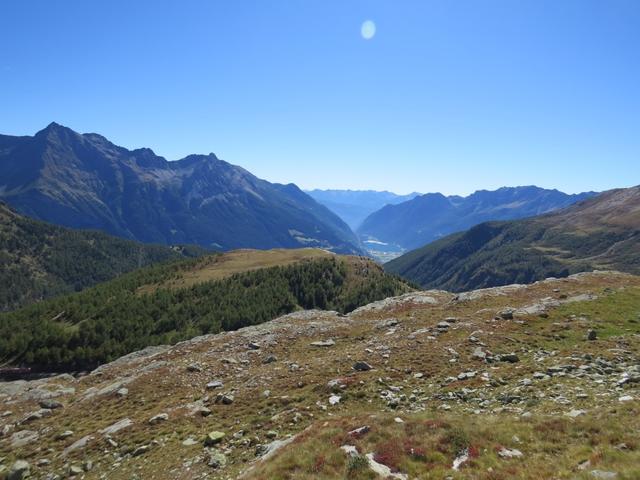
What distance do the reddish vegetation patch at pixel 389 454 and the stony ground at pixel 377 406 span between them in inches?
2.3

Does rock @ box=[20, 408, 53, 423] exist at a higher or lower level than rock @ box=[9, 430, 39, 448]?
lower

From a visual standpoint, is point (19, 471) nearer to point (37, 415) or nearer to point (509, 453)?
point (37, 415)

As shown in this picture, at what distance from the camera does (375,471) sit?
1370cm

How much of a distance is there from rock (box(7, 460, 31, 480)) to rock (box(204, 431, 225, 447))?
9577mm

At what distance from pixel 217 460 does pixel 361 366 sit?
1143 centimetres

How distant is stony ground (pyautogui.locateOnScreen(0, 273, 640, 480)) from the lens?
14.1m

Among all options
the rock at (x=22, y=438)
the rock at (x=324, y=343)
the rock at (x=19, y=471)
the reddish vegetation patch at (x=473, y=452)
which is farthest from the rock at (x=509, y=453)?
the rock at (x=22, y=438)

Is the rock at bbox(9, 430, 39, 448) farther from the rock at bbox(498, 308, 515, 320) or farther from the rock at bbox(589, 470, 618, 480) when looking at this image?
the rock at bbox(498, 308, 515, 320)

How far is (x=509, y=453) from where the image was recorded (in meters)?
13.7

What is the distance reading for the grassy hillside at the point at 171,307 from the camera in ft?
310

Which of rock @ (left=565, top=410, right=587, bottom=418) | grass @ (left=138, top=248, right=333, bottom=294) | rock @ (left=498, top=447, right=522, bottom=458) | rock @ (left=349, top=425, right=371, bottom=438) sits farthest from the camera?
grass @ (left=138, top=248, right=333, bottom=294)

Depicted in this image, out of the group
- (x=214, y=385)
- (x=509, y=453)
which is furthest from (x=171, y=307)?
(x=509, y=453)

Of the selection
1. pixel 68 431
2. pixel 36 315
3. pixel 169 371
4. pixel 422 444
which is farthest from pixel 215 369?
pixel 36 315

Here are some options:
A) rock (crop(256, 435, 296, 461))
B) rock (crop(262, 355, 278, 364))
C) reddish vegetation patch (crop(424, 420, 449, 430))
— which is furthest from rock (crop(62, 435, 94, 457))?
reddish vegetation patch (crop(424, 420, 449, 430))
